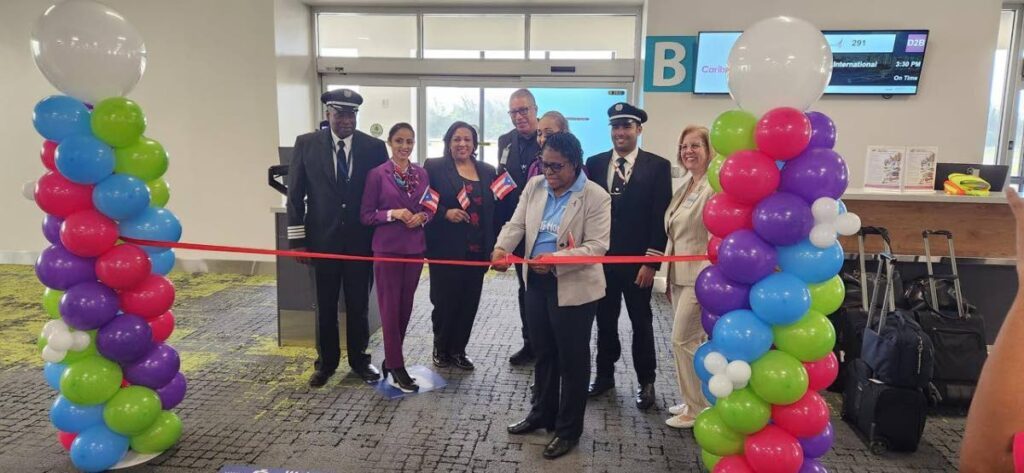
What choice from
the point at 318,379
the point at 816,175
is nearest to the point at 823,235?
the point at 816,175

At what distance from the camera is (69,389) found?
7.75ft

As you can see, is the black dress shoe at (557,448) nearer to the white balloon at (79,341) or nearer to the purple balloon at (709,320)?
the purple balloon at (709,320)

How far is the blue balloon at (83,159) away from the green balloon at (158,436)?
3.49 feet

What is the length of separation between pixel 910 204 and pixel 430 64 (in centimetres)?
492

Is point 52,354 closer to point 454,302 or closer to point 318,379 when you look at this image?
point 318,379

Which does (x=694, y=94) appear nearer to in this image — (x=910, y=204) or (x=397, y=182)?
(x=910, y=204)

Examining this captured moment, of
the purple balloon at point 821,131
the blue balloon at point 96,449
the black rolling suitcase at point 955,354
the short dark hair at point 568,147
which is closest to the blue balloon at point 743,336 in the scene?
the purple balloon at point 821,131

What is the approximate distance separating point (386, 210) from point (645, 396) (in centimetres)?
172

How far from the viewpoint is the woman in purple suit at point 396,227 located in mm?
3256

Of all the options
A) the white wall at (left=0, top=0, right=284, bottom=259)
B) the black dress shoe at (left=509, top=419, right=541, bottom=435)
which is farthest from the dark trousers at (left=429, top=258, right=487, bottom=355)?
the white wall at (left=0, top=0, right=284, bottom=259)

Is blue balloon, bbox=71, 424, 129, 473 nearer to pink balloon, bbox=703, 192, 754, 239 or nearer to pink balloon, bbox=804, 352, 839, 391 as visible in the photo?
pink balloon, bbox=703, 192, 754, 239

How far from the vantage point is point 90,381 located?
237cm

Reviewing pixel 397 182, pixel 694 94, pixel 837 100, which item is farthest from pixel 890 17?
pixel 397 182

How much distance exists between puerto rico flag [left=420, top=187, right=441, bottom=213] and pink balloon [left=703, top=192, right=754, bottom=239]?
1585mm
